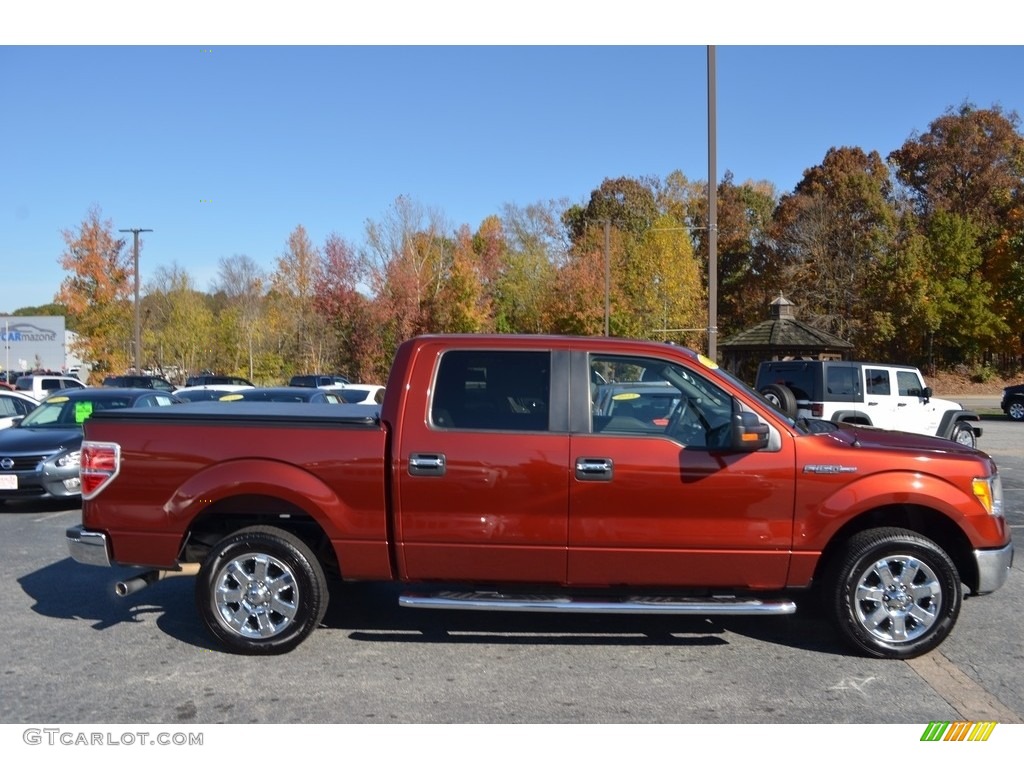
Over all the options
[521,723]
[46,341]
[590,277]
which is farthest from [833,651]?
[46,341]

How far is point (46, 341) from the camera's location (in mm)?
62656

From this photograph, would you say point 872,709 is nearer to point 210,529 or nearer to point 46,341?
point 210,529

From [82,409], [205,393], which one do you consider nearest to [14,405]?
[205,393]

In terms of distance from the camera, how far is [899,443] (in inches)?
215

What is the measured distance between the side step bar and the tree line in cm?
3084

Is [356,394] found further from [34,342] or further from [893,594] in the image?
[34,342]

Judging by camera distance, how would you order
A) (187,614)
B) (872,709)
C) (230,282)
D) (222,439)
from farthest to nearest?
(230,282) → (187,614) → (222,439) → (872,709)

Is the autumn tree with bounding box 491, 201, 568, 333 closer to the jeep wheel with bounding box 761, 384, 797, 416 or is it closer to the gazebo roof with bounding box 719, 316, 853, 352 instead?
the gazebo roof with bounding box 719, 316, 853, 352

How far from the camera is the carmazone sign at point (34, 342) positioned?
61719 millimetres

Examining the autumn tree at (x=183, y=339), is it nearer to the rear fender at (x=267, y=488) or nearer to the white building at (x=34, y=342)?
the white building at (x=34, y=342)

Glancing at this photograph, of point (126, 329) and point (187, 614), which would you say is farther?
point (126, 329)

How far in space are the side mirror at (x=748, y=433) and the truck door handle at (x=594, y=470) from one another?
2.46 feet
